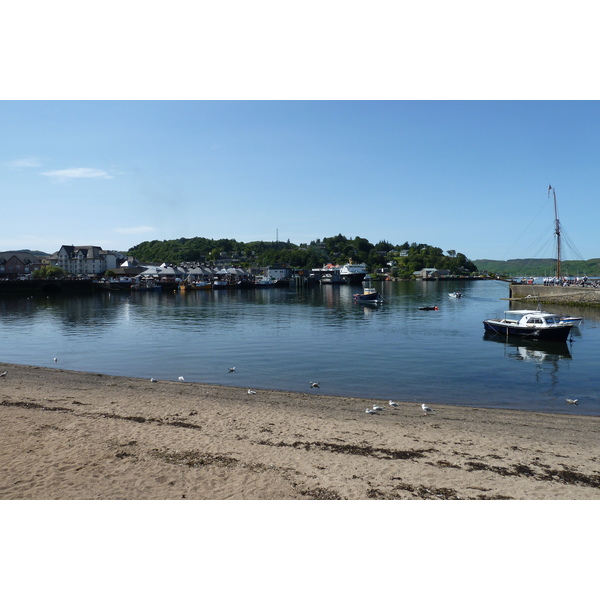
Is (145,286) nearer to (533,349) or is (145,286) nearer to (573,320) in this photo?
(573,320)

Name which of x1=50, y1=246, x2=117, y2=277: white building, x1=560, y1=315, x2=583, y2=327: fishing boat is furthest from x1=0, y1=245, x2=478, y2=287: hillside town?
x1=560, y1=315, x2=583, y2=327: fishing boat

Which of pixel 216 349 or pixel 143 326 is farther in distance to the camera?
pixel 143 326

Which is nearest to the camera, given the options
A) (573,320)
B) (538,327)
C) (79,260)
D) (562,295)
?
(538,327)

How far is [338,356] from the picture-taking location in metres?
27.6

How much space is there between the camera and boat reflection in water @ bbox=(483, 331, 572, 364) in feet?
89.8

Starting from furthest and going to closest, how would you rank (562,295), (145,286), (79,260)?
1. (79,260)
2. (145,286)
3. (562,295)

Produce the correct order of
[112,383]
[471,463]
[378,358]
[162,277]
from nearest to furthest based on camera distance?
[471,463] < [112,383] < [378,358] < [162,277]

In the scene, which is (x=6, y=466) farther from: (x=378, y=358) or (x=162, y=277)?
(x=162, y=277)

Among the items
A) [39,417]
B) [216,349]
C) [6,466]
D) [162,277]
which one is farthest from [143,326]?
[162,277]

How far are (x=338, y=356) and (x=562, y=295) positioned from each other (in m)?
49.1

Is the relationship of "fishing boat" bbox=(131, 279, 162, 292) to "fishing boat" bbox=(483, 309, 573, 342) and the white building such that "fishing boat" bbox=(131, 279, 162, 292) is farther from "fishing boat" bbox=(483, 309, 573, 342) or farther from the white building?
"fishing boat" bbox=(483, 309, 573, 342)

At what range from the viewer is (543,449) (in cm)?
1101

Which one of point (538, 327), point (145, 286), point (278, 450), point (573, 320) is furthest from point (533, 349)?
point (145, 286)

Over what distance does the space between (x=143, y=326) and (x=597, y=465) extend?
1583 inches
